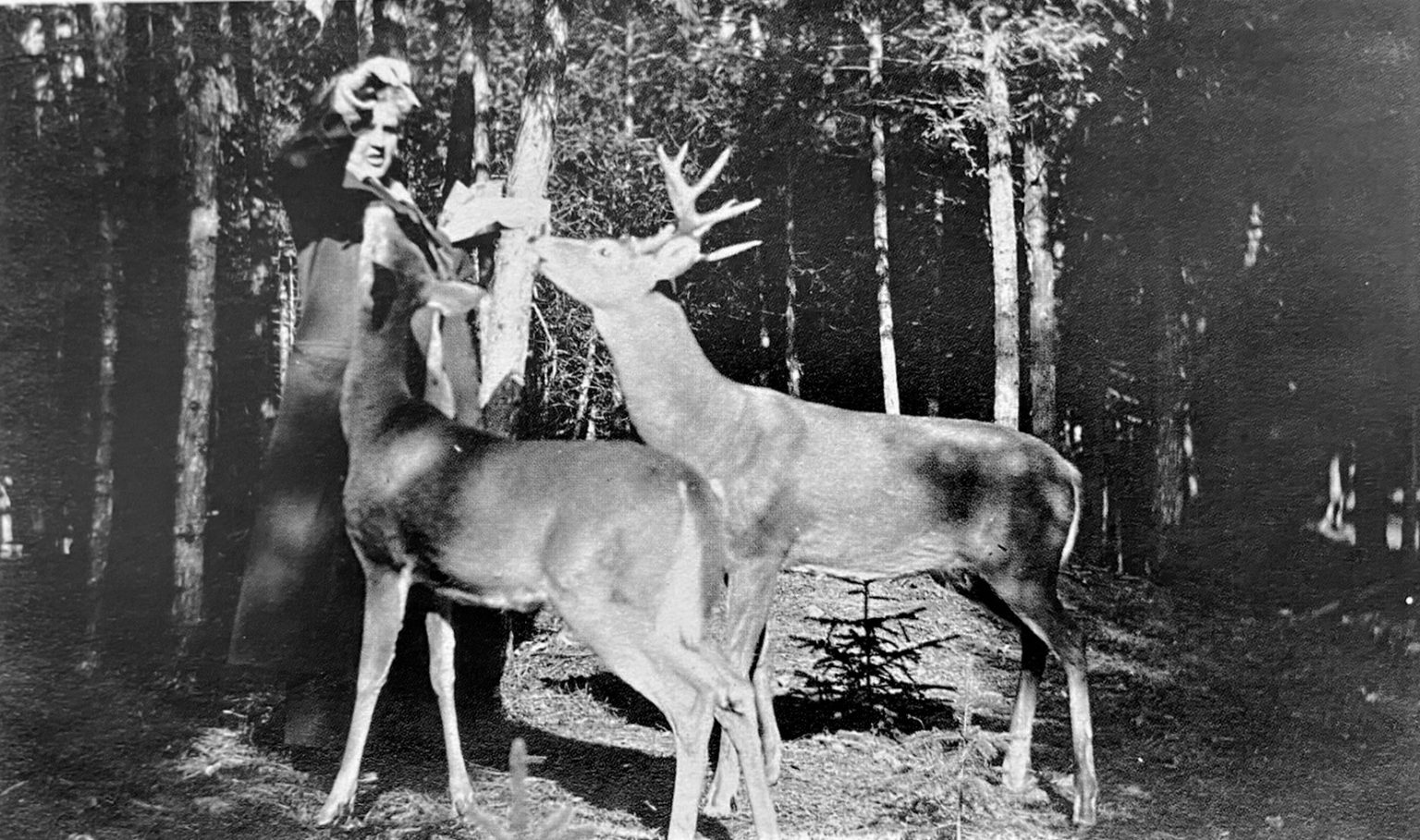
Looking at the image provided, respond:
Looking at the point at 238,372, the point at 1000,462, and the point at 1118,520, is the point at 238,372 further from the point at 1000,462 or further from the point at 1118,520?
the point at 1118,520

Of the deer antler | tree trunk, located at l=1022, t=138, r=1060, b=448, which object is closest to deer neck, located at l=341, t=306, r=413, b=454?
the deer antler

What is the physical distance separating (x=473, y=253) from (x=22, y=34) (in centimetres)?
177

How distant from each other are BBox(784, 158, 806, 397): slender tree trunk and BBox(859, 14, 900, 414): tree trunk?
6 cm

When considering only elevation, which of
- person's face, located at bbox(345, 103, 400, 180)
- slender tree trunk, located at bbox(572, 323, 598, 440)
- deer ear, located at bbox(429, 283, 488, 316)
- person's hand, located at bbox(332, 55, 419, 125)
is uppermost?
person's hand, located at bbox(332, 55, 419, 125)

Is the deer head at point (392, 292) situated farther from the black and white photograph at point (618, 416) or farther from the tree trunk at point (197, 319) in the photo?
the tree trunk at point (197, 319)

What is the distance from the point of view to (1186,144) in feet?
13.0

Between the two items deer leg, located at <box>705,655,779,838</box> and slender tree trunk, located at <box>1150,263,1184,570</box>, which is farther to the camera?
slender tree trunk, located at <box>1150,263,1184,570</box>

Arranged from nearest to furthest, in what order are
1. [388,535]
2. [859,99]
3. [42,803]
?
[388,535]
[42,803]
[859,99]

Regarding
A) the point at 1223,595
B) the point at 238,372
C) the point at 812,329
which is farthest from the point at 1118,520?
the point at 238,372

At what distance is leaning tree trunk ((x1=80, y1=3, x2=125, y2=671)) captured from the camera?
11.7 feet

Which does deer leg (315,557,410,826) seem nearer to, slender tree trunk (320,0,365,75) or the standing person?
the standing person


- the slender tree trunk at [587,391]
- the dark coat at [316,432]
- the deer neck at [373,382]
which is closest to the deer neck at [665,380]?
the slender tree trunk at [587,391]

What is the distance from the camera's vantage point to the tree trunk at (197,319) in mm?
3551

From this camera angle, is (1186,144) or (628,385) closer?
(628,385)
